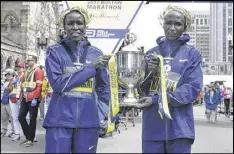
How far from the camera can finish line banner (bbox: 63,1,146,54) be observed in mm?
4625

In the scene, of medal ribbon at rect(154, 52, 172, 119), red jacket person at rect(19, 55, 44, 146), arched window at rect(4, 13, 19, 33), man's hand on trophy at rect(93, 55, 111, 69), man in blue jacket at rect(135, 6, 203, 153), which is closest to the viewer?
medal ribbon at rect(154, 52, 172, 119)

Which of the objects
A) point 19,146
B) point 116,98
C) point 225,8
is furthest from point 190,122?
point 225,8

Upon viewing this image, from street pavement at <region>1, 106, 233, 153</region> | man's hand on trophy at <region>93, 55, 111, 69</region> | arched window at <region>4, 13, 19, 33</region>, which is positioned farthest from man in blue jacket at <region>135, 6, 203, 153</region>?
arched window at <region>4, 13, 19, 33</region>

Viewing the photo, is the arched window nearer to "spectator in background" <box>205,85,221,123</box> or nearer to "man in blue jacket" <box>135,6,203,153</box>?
"spectator in background" <box>205,85,221,123</box>

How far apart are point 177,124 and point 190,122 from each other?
5.2 inches

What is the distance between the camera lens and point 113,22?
476 centimetres

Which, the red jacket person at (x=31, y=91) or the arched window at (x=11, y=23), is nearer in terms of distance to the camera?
the red jacket person at (x=31, y=91)

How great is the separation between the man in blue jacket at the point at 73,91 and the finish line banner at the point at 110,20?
49.6 inches

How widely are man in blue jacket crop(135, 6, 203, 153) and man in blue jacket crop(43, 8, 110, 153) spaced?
46cm

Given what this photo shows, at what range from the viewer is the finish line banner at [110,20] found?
4.62m

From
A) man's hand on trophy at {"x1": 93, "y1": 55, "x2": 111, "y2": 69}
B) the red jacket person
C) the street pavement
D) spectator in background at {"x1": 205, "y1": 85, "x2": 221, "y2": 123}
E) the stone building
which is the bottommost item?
the street pavement

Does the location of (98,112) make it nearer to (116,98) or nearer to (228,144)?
(116,98)

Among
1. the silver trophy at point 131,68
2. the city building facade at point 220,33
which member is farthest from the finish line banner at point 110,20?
the city building facade at point 220,33

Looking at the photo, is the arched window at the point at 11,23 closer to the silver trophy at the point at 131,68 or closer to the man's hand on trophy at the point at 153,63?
the silver trophy at the point at 131,68
